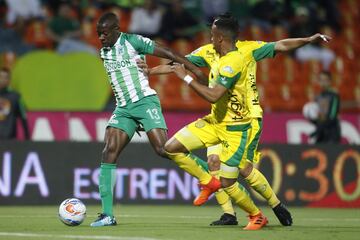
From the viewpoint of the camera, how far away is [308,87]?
18.6 metres

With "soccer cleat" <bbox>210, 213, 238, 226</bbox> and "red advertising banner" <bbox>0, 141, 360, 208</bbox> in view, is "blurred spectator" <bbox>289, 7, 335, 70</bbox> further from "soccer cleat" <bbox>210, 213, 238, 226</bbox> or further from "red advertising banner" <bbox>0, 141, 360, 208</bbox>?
"soccer cleat" <bbox>210, 213, 238, 226</bbox>

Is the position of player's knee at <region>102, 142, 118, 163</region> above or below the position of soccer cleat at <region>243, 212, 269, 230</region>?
above

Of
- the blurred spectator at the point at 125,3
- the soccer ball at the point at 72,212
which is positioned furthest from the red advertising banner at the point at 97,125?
the soccer ball at the point at 72,212

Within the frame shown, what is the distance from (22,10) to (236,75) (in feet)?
31.0

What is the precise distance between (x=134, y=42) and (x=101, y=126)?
6.01 m

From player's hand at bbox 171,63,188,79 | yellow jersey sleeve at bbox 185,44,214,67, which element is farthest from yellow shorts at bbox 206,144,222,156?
player's hand at bbox 171,63,188,79

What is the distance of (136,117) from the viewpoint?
33.5 ft

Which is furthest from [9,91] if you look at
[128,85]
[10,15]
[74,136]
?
[128,85]

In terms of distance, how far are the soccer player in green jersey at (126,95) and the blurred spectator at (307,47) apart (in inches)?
368

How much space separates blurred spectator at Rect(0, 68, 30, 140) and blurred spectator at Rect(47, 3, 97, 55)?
2812 millimetres

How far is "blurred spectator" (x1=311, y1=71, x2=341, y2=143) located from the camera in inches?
592

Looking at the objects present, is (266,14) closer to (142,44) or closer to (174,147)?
(142,44)

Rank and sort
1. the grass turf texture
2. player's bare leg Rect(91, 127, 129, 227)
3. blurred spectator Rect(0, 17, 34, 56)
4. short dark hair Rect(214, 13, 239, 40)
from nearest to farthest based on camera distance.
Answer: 1. the grass turf texture
2. short dark hair Rect(214, 13, 239, 40)
3. player's bare leg Rect(91, 127, 129, 227)
4. blurred spectator Rect(0, 17, 34, 56)

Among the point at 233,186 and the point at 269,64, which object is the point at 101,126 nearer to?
the point at 269,64
